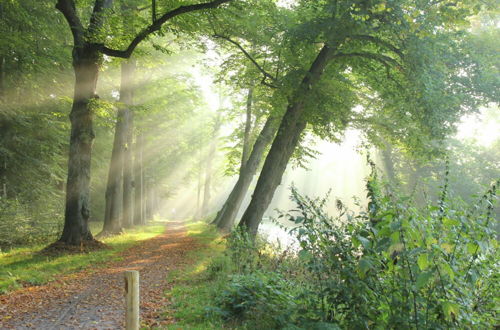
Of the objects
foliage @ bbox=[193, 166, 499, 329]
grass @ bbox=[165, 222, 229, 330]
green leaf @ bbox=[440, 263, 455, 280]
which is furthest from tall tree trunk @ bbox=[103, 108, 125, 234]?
green leaf @ bbox=[440, 263, 455, 280]

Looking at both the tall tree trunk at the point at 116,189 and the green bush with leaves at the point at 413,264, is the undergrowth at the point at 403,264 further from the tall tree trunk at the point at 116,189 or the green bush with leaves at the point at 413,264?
the tall tree trunk at the point at 116,189

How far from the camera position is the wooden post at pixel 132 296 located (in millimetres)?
4090

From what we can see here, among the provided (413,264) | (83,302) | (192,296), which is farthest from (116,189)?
(413,264)

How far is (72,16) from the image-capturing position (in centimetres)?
1229

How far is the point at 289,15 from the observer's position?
1480 centimetres

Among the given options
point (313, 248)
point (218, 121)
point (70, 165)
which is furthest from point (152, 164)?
point (313, 248)

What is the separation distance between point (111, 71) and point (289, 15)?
40.3 ft

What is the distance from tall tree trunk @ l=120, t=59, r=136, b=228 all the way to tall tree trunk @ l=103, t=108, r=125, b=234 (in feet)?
0.99

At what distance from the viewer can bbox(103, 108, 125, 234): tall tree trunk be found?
1902 centimetres

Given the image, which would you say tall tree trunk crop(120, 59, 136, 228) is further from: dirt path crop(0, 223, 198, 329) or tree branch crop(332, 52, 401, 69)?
tree branch crop(332, 52, 401, 69)

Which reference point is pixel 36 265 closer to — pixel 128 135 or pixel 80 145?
pixel 80 145

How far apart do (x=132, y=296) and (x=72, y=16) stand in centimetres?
1105

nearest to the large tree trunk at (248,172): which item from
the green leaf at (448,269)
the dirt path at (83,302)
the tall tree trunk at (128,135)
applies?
the tall tree trunk at (128,135)

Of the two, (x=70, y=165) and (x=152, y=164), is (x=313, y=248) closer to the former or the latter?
(x=70, y=165)
